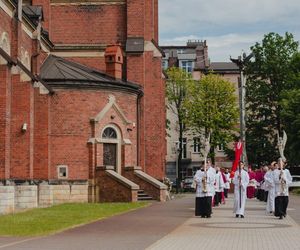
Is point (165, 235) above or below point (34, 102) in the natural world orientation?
below

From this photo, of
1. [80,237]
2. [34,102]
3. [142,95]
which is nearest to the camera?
[80,237]

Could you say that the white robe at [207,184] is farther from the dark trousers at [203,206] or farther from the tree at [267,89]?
the tree at [267,89]

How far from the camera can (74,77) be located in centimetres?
3512

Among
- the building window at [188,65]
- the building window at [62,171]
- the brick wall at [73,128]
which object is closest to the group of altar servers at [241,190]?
the brick wall at [73,128]

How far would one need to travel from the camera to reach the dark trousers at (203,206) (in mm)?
23516

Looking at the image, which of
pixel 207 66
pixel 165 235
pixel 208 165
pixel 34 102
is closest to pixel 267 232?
pixel 165 235

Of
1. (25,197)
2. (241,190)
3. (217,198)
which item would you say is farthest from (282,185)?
(25,197)

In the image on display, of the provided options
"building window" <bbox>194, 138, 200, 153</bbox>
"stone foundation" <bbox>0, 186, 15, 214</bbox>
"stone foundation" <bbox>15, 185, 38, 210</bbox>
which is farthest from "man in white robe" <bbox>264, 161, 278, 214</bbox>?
"building window" <bbox>194, 138, 200, 153</bbox>

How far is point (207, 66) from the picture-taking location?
84000 millimetres

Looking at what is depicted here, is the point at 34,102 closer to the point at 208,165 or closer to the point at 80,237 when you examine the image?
the point at 208,165

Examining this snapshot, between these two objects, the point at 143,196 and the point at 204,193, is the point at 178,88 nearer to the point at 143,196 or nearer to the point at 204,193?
the point at 143,196

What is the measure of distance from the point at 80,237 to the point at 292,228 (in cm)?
629

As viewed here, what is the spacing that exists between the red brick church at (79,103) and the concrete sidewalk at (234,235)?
28.5 feet

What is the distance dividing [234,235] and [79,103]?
19385mm
